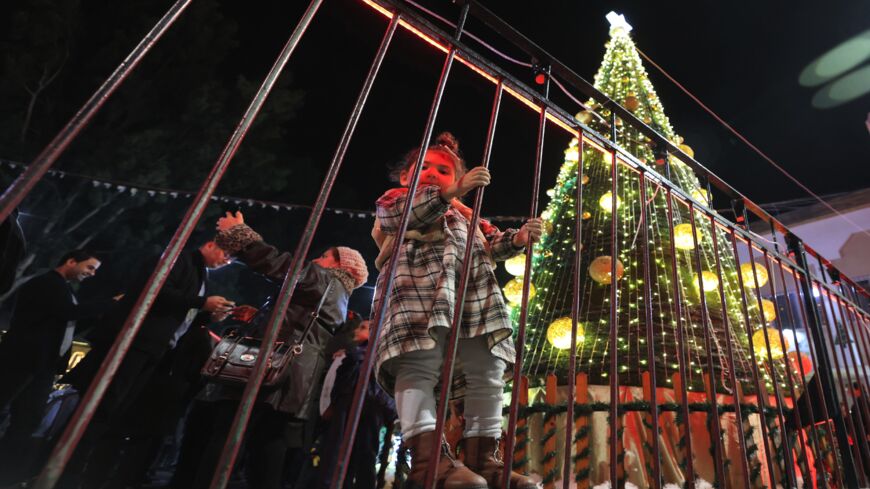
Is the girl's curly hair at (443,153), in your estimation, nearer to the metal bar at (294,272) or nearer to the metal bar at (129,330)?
the metal bar at (294,272)

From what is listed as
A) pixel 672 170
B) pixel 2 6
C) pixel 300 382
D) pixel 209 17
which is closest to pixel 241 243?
pixel 300 382

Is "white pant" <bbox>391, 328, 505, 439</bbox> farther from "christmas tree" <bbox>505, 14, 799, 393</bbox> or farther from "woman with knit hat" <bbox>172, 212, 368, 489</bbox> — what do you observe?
"christmas tree" <bbox>505, 14, 799, 393</bbox>

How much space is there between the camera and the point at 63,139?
2.73ft

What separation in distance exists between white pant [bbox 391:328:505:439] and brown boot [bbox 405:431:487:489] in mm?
31

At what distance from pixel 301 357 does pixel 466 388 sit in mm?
1015

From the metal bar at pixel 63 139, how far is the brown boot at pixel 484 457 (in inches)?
53.3

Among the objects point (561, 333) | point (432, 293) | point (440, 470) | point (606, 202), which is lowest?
point (440, 470)

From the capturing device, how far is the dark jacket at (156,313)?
7.64ft

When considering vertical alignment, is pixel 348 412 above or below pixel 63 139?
below

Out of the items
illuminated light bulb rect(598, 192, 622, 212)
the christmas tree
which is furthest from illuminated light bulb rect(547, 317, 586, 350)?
illuminated light bulb rect(598, 192, 622, 212)

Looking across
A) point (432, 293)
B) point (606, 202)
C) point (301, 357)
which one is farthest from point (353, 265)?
point (606, 202)

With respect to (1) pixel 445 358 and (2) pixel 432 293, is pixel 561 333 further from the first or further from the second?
(1) pixel 445 358

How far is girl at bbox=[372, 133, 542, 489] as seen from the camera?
1.41 metres

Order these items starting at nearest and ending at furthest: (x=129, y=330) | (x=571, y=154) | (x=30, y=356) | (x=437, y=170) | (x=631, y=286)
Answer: (x=129, y=330)
(x=437, y=170)
(x=30, y=356)
(x=631, y=286)
(x=571, y=154)
